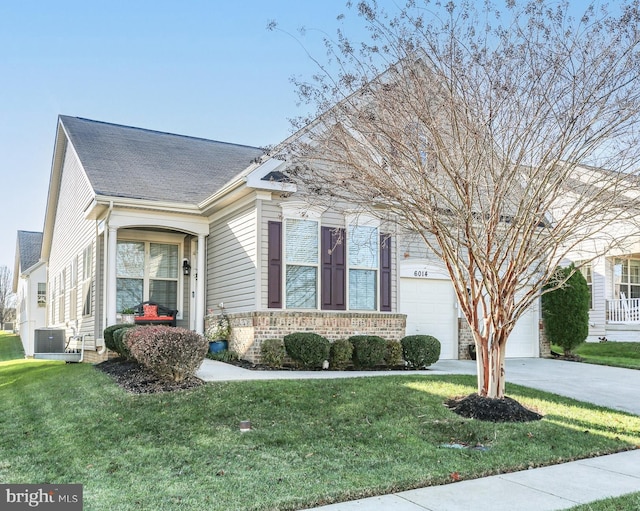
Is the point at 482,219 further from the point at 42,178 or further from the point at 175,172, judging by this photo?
the point at 42,178

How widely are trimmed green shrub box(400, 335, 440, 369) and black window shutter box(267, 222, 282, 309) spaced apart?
2837 millimetres

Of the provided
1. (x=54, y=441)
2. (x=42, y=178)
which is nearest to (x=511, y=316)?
(x=54, y=441)

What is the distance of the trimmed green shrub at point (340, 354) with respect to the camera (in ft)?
39.5

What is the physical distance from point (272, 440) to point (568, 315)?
1204 centimetres

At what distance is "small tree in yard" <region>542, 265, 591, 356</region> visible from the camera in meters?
16.2

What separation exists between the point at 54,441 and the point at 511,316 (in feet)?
19.6

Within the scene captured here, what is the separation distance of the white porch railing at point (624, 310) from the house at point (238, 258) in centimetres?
624

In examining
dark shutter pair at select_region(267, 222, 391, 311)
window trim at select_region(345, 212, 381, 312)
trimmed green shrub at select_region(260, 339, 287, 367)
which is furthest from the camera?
window trim at select_region(345, 212, 381, 312)

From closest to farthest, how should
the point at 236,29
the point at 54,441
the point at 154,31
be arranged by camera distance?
the point at 54,441 → the point at 236,29 → the point at 154,31

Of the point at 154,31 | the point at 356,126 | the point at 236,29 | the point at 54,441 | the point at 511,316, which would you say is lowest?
the point at 54,441

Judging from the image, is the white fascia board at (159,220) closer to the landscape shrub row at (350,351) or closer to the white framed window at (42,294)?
the landscape shrub row at (350,351)

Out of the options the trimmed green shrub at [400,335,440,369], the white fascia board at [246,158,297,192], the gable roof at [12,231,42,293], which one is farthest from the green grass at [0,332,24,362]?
the trimmed green shrub at [400,335,440,369]

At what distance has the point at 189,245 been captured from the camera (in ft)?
50.3

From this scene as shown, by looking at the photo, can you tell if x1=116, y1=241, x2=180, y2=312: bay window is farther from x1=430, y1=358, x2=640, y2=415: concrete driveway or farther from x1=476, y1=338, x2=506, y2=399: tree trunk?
x1=476, y1=338, x2=506, y2=399: tree trunk
